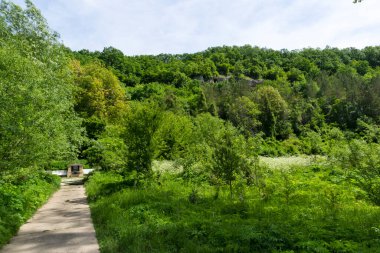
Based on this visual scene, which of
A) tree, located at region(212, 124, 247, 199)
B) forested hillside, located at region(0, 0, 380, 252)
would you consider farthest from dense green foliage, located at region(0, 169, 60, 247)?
tree, located at region(212, 124, 247, 199)

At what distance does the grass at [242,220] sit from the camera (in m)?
7.68

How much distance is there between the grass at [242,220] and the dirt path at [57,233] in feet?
1.25

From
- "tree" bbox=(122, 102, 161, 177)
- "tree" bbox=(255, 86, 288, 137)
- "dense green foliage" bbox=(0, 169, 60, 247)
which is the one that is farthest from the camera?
"tree" bbox=(255, 86, 288, 137)

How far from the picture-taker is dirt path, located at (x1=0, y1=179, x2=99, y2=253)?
8281 mm

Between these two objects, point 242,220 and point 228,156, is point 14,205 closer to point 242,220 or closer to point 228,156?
point 228,156

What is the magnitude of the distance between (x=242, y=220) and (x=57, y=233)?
5188 mm

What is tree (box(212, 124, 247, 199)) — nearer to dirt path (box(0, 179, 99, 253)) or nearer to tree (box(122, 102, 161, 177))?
dirt path (box(0, 179, 99, 253))

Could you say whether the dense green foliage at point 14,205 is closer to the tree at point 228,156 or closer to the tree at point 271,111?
the tree at point 228,156

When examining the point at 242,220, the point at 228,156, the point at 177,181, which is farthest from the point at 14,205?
the point at 177,181

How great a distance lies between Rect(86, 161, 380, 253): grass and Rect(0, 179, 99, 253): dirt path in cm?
38

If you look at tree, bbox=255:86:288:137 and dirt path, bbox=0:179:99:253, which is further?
tree, bbox=255:86:288:137

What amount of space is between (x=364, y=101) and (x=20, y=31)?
8299 centimetres

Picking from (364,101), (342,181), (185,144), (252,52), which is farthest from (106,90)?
(252,52)

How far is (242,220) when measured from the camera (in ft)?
32.8
